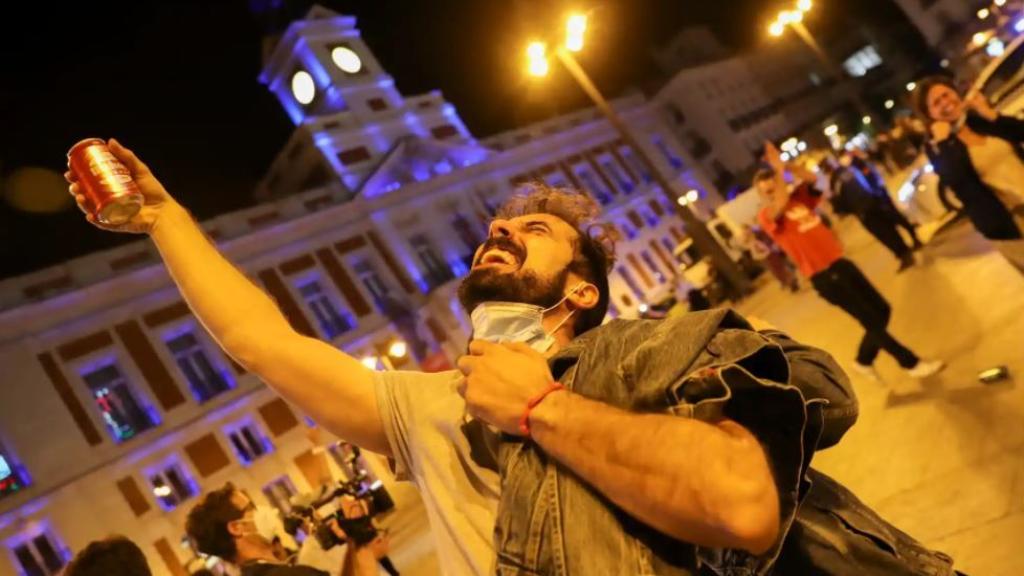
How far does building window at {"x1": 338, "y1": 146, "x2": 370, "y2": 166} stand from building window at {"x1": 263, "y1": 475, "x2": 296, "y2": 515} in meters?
15.6

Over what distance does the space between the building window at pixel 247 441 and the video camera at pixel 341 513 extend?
20.7 meters

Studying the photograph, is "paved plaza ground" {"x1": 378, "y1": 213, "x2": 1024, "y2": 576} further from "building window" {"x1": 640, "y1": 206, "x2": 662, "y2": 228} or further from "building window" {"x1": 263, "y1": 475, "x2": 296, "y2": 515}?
"building window" {"x1": 640, "y1": 206, "x2": 662, "y2": 228}

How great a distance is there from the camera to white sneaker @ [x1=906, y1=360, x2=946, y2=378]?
4.90 meters

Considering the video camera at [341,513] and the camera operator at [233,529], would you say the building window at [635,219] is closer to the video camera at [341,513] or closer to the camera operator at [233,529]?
the video camera at [341,513]

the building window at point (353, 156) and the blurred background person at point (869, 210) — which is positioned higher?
the building window at point (353, 156)

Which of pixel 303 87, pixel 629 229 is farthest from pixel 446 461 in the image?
pixel 629 229

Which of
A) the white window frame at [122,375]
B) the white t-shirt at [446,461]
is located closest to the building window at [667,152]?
the white window frame at [122,375]

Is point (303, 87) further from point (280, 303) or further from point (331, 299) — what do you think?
point (280, 303)

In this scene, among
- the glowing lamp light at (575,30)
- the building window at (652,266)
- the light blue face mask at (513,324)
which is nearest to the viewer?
the light blue face mask at (513,324)

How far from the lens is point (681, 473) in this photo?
1.06 meters

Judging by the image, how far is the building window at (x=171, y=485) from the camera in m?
20.5

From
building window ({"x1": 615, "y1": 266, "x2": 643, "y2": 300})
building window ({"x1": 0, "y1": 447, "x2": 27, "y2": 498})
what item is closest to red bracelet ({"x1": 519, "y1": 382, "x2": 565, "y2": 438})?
building window ({"x1": 0, "y1": 447, "x2": 27, "y2": 498})

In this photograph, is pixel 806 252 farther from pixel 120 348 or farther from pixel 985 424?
pixel 120 348

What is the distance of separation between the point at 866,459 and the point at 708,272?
14939mm
